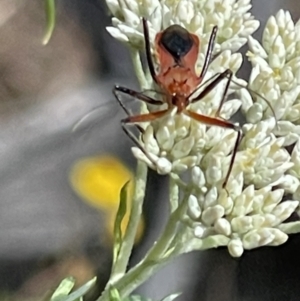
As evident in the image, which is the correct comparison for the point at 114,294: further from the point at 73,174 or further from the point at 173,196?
the point at 73,174

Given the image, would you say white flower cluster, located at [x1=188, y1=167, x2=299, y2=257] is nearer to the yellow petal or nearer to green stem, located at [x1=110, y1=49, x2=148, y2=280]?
green stem, located at [x1=110, y1=49, x2=148, y2=280]

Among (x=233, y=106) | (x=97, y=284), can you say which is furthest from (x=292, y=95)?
(x=97, y=284)

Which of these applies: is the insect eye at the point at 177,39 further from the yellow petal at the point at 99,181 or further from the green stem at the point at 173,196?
the yellow petal at the point at 99,181

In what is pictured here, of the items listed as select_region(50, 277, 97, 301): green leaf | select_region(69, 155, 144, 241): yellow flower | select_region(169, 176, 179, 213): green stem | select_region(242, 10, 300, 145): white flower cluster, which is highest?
select_region(242, 10, 300, 145): white flower cluster

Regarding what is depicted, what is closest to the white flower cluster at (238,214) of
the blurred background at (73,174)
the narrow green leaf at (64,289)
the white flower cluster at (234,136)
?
the white flower cluster at (234,136)

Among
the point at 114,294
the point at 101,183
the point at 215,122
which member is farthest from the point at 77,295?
the point at 101,183

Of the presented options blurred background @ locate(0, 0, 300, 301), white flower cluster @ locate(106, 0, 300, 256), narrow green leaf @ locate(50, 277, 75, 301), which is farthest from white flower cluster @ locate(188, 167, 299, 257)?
blurred background @ locate(0, 0, 300, 301)

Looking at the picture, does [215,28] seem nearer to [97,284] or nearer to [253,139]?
[253,139]

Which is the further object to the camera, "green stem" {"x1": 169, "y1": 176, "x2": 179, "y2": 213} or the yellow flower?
the yellow flower
